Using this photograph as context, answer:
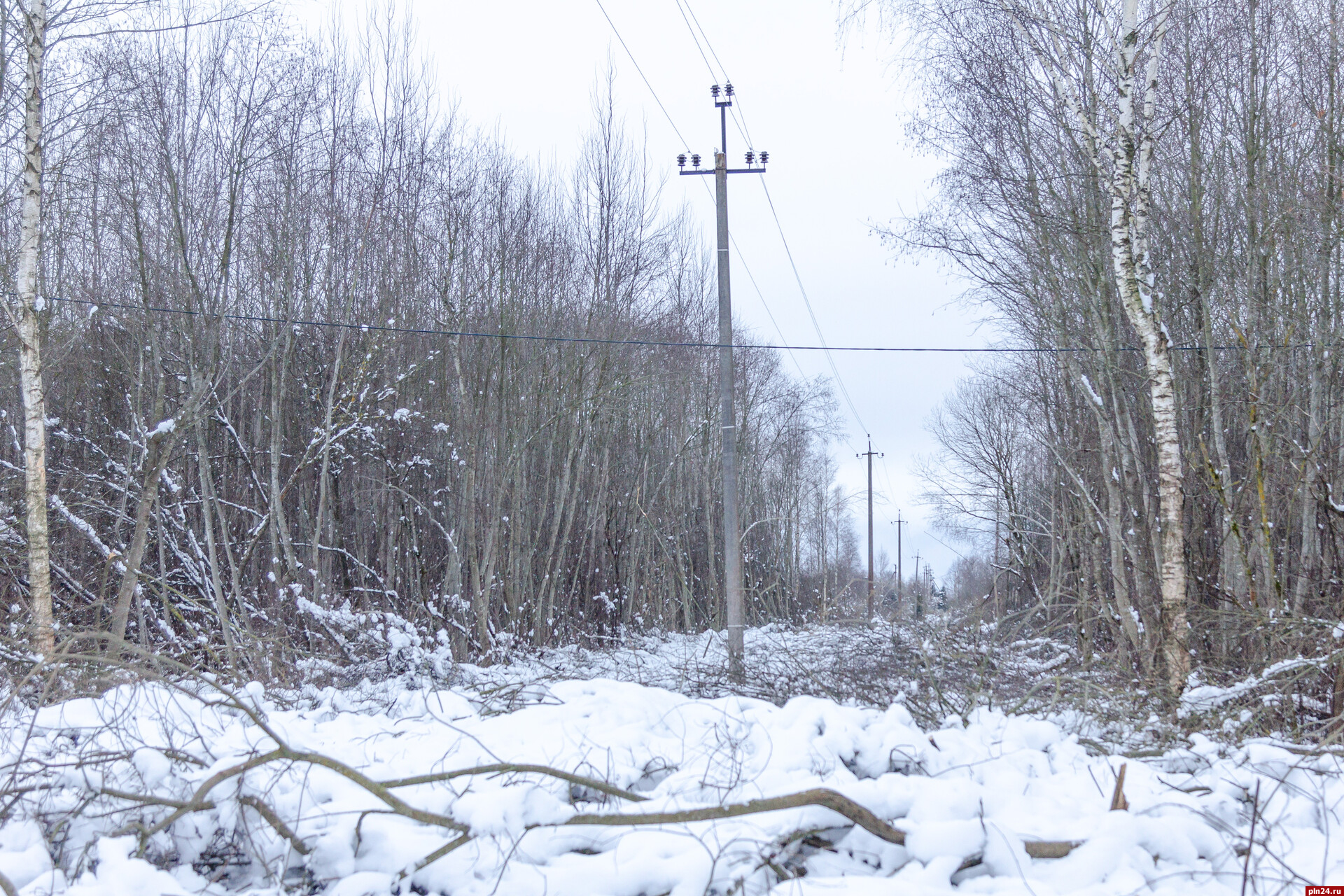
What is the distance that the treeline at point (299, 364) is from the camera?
11672 millimetres

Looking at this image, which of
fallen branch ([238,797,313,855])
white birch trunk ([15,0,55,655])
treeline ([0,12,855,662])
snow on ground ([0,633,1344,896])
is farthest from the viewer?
treeline ([0,12,855,662])

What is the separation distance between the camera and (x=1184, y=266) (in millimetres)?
11445

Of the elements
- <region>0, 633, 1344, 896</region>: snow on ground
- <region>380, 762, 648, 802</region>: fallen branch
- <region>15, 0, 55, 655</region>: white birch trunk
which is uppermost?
<region>15, 0, 55, 655</region>: white birch trunk

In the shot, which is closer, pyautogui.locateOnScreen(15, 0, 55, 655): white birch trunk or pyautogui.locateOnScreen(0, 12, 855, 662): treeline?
pyautogui.locateOnScreen(15, 0, 55, 655): white birch trunk

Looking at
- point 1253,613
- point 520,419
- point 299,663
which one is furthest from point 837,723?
point 520,419

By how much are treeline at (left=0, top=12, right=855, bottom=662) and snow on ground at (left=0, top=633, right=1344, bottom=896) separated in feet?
22.5

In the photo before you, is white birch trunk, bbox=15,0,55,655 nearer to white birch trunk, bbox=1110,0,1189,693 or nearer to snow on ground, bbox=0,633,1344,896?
snow on ground, bbox=0,633,1344,896

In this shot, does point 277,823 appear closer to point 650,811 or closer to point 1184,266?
point 650,811

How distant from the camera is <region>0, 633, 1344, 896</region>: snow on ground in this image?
3037mm

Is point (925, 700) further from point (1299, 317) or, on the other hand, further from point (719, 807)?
point (1299, 317)

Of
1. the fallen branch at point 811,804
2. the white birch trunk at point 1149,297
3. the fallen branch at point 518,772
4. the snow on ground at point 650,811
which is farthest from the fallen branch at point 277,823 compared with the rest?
the white birch trunk at point 1149,297

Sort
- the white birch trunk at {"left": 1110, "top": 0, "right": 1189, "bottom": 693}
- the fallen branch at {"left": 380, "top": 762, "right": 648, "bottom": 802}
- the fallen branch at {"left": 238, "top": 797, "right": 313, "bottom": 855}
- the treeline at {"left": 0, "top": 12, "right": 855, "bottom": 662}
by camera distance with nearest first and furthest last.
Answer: the fallen branch at {"left": 238, "top": 797, "right": 313, "bottom": 855}
the fallen branch at {"left": 380, "top": 762, "right": 648, "bottom": 802}
the white birch trunk at {"left": 1110, "top": 0, "right": 1189, "bottom": 693}
the treeline at {"left": 0, "top": 12, "right": 855, "bottom": 662}

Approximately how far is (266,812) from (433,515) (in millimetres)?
12054

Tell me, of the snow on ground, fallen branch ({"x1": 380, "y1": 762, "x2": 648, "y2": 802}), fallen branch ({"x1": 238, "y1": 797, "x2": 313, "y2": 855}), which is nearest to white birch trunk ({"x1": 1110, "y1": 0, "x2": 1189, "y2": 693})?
the snow on ground
